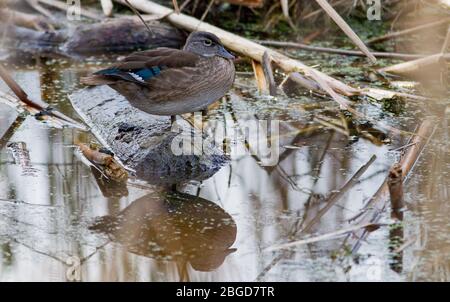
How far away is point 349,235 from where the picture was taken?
4.44 meters

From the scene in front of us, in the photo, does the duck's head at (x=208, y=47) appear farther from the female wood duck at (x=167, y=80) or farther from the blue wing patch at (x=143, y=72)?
the blue wing patch at (x=143, y=72)

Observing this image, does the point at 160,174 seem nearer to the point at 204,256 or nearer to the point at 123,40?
the point at 204,256

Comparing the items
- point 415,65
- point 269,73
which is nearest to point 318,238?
point 269,73

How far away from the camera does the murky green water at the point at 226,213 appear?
4.15m

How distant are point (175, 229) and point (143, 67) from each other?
145 cm

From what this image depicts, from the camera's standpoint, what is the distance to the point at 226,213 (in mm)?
4883

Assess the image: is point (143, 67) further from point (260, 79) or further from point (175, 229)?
point (260, 79)

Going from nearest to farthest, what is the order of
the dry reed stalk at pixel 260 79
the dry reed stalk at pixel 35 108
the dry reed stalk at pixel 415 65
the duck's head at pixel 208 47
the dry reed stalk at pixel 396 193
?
the dry reed stalk at pixel 396 193
the duck's head at pixel 208 47
the dry reed stalk at pixel 35 108
the dry reed stalk at pixel 415 65
the dry reed stalk at pixel 260 79

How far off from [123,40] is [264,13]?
180 centimetres

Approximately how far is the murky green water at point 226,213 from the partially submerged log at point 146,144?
128mm

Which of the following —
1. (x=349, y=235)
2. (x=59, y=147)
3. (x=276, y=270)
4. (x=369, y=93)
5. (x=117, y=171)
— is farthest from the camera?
(x=369, y=93)

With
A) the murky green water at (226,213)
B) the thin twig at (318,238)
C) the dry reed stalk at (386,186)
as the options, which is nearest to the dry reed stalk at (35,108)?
the murky green water at (226,213)

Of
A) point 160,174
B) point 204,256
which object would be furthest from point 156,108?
point 204,256

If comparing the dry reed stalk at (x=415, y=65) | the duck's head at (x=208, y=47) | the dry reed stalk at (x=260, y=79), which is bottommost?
the dry reed stalk at (x=260, y=79)
